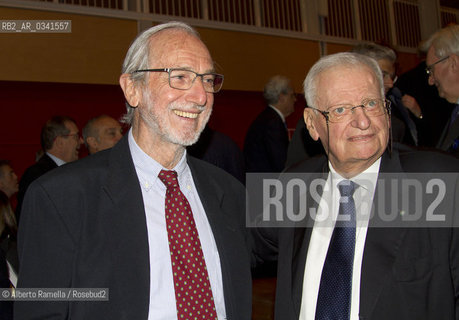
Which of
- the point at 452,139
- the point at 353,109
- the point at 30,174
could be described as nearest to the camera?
the point at 353,109

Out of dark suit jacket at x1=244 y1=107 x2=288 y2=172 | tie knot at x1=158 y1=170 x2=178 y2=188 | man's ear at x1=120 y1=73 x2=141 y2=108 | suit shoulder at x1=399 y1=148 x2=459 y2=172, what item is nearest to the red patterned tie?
tie knot at x1=158 y1=170 x2=178 y2=188

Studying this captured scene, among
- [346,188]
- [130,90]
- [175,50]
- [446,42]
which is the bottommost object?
[346,188]

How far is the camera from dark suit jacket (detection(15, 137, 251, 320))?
4.67 feet

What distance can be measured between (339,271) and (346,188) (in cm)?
30

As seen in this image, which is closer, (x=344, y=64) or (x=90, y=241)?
(x=90, y=241)

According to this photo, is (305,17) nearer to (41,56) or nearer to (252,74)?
(252,74)

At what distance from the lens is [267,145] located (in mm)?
4238

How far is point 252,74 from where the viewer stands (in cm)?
759

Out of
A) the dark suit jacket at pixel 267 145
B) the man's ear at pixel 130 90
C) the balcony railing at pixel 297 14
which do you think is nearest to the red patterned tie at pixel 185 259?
the man's ear at pixel 130 90

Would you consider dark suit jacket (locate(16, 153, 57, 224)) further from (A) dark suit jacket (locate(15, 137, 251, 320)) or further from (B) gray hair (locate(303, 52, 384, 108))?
(B) gray hair (locate(303, 52, 384, 108))

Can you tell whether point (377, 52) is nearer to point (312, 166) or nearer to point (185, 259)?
point (312, 166)

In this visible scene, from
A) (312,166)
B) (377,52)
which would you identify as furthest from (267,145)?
(312,166)

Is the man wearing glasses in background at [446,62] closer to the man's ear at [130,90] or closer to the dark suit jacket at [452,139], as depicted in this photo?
the dark suit jacket at [452,139]

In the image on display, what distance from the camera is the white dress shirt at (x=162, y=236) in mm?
1515
